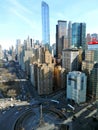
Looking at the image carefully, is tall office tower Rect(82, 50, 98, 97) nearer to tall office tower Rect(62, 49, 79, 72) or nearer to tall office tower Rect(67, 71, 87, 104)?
tall office tower Rect(67, 71, 87, 104)

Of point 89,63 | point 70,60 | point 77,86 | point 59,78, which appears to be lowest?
point 59,78

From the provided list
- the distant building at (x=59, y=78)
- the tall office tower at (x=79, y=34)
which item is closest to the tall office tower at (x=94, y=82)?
the distant building at (x=59, y=78)

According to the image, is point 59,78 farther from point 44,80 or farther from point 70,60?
point 70,60

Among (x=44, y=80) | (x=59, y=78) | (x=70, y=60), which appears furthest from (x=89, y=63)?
(x=44, y=80)

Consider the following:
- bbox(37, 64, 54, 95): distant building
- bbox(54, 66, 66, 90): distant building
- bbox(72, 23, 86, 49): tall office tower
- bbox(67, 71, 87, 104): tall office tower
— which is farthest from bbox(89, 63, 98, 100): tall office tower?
bbox(72, 23, 86, 49): tall office tower

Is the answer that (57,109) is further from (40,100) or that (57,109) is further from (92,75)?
(92,75)

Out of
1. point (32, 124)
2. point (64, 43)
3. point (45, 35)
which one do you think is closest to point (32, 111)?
point (32, 124)

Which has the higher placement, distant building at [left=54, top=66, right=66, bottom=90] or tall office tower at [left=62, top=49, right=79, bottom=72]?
tall office tower at [left=62, top=49, right=79, bottom=72]
